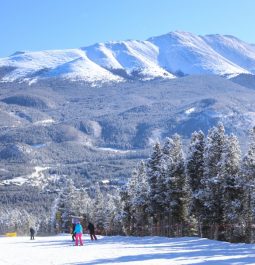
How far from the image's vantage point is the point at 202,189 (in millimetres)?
64188

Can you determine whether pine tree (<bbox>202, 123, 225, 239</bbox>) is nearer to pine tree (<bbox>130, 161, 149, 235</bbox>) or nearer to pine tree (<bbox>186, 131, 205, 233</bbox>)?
pine tree (<bbox>186, 131, 205, 233</bbox>)

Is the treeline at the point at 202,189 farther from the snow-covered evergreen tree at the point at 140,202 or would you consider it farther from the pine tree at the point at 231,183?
the snow-covered evergreen tree at the point at 140,202

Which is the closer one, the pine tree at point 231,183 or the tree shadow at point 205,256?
the tree shadow at point 205,256

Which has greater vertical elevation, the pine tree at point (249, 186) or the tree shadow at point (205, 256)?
the pine tree at point (249, 186)

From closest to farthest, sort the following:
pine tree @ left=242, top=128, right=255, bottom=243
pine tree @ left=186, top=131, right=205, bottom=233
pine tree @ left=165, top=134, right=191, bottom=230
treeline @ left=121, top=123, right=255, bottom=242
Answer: pine tree @ left=242, top=128, right=255, bottom=243 → treeline @ left=121, top=123, right=255, bottom=242 → pine tree @ left=186, top=131, right=205, bottom=233 → pine tree @ left=165, top=134, right=191, bottom=230

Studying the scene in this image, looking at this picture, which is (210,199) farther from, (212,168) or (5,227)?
(5,227)

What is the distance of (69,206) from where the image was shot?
10588 cm

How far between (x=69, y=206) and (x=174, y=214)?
132ft

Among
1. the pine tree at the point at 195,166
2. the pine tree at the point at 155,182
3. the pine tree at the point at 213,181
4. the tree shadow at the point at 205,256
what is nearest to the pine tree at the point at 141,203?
the pine tree at the point at 155,182

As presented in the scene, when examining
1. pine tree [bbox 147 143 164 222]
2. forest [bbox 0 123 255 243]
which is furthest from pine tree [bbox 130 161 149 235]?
pine tree [bbox 147 143 164 222]

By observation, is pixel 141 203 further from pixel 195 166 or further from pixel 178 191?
pixel 195 166

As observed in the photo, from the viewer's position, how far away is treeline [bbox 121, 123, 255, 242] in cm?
5994

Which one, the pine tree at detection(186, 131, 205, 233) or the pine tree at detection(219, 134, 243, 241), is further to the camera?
the pine tree at detection(186, 131, 205, 233)

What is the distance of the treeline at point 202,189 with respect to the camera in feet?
197
